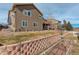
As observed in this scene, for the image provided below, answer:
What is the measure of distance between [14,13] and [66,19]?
0.59 metres

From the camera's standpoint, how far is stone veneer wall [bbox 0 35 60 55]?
2.75m

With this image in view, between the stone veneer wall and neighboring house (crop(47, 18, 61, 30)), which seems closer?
the stone veneer wall

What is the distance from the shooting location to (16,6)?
9.30 ft

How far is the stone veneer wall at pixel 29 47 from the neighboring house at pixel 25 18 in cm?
15

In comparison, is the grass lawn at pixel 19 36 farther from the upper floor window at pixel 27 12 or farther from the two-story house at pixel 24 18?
the upper floor window at pixel 27 12

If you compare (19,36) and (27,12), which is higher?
(27,12)

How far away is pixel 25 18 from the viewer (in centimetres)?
283

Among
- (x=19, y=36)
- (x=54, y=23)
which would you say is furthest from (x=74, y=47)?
(x=19, y=36)

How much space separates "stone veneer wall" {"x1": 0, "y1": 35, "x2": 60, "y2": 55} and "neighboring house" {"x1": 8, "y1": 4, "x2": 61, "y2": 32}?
0.49ft

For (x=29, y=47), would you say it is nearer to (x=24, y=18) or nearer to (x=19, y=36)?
(x=19, y=36)

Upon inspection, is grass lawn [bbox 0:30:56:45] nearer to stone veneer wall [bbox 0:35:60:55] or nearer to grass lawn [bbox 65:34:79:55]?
stone veneer wall [bbox 0:35:60:55]

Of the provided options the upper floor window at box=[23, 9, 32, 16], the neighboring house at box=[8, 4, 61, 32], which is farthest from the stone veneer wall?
Answer: the upper floor window at box=[23, 9, 32, 16]

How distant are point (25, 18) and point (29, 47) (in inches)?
13.0

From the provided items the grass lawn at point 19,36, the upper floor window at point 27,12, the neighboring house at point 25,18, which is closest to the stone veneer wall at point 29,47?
the grass lawn at point 19,36
